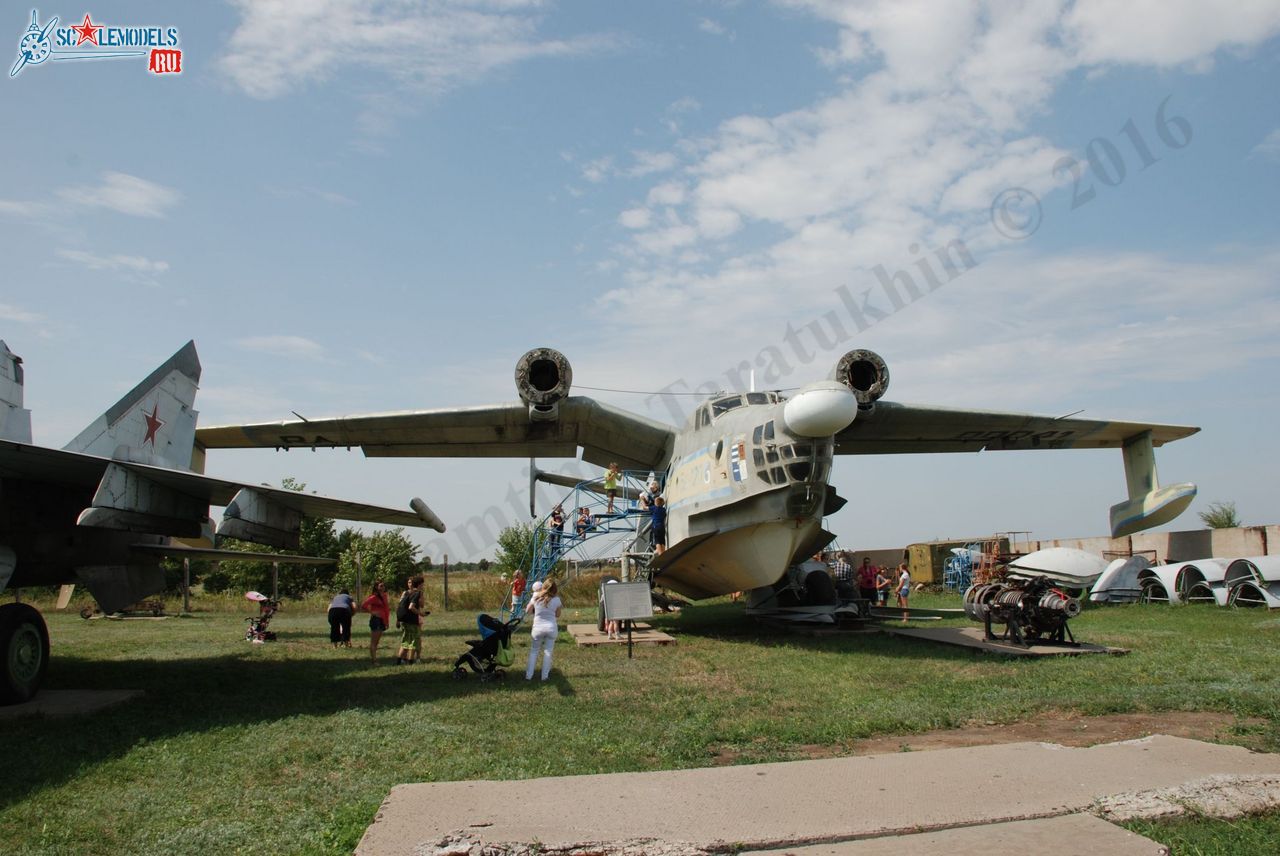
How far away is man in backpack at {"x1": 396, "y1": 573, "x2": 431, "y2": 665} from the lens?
439 inches

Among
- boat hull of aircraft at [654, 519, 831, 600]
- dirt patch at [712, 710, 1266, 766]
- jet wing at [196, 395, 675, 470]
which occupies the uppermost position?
jet wing at [196, 395, 675, 470]

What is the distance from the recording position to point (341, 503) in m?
9.14

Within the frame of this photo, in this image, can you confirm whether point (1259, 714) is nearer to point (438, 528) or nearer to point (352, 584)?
point (438, 528)

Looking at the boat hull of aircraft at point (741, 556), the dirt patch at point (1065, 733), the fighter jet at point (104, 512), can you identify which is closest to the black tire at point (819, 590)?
the boat hull of aircraft at point (741, 556)

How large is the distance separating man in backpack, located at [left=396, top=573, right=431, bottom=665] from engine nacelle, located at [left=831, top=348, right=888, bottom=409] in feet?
25.4

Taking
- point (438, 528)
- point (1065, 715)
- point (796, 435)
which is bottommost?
point (1065, 715)

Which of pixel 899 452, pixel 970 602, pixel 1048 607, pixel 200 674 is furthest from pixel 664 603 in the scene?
pixel 200 674

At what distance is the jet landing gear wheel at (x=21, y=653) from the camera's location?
25.4 ft

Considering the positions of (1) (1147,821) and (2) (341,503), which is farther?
(2) (341,503)

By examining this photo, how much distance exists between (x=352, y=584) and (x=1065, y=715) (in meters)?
28.3

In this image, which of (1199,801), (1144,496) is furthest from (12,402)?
(1144,496)

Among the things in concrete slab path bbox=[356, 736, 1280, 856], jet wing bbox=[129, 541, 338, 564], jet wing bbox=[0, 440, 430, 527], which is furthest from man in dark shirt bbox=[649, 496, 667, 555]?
concrete slab path bbox=[356, 736, 1280, 856]

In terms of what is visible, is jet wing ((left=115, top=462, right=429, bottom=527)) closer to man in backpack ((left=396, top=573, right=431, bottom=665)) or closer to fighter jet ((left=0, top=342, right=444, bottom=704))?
fighter jet ((left=0, top=342, right=444, bottom=704))

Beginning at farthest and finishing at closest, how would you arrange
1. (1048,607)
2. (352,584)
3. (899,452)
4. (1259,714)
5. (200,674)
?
(352,584) → (899,452) → (1048,607) → (200,674) → (1259,714)
